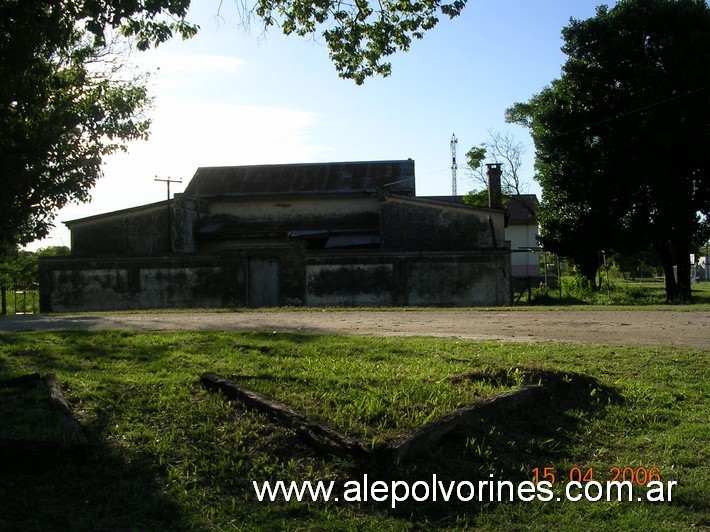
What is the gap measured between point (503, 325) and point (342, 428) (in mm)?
8027

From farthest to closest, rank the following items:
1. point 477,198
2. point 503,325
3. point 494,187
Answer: point 477,198, point 494,187, point 503,325

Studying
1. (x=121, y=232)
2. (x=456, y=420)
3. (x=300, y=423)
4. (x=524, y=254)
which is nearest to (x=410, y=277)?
(x=121, y=232)

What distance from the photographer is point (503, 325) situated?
42.1 feet

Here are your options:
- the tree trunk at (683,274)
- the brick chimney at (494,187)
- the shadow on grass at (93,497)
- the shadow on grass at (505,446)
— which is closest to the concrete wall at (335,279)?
the tree trunk at (683,274)

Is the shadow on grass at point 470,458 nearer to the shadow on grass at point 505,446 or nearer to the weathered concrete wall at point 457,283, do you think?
the shadow on grass at point 505,446

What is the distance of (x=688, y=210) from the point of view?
26.0m

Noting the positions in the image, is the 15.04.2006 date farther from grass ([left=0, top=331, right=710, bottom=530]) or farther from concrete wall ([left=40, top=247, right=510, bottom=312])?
concrete wall ([left=40, top=247, right=510, bottom=312])

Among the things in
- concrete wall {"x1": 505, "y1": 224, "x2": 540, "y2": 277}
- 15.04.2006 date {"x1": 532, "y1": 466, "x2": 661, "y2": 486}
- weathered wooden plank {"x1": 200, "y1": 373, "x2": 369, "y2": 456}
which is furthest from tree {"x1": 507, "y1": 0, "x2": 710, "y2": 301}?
concrete wall {"x1": 505, "y1": 224, "x2": 540, "y2": 277}

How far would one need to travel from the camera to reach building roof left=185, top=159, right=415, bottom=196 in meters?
35.5

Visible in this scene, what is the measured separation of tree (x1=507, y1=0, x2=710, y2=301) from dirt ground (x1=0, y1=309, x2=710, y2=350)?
1172cm

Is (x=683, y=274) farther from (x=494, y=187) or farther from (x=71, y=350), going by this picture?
(x=71, y=350)

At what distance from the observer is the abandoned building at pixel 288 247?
26.6 metres

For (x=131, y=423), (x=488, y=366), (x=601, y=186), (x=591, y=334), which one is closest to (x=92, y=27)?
(x=131, y=423)

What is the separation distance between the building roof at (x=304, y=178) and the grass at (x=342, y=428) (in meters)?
26.7
